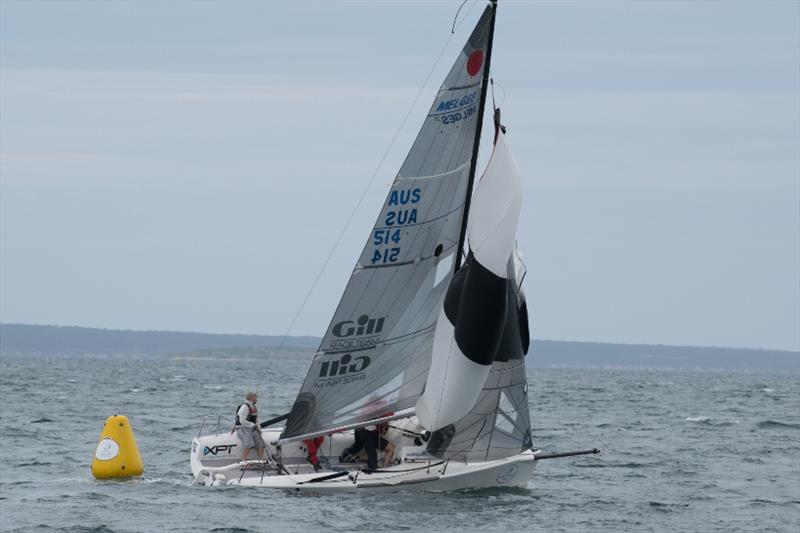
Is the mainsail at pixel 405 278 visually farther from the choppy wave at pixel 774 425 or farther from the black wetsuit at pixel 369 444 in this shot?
the choppy wave at pixel 774 425

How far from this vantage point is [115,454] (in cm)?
2392

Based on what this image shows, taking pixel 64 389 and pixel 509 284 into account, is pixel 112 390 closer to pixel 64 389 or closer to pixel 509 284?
pixel 64 389

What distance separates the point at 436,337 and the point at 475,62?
424 centimetres

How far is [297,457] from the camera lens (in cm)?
2361

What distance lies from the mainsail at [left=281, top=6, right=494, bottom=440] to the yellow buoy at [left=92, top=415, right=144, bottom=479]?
9.97 ft

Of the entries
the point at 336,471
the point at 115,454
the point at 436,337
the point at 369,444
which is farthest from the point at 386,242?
the point at 115,454

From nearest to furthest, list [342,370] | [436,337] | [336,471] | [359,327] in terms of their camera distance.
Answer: [436,337], [336,471], [359,327], [342,370]

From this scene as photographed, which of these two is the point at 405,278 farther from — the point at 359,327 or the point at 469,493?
the point at 469,493

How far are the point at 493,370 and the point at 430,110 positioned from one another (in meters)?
4.17

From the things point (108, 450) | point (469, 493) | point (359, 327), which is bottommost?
point (469, 493)

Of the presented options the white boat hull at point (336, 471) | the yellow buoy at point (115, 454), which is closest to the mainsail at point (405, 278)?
the white boat hull at point (336, 471)

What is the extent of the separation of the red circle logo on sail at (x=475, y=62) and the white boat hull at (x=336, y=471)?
6000 millimetres

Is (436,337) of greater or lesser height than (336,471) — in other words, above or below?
above

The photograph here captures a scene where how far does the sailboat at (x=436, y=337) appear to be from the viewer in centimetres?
2127
